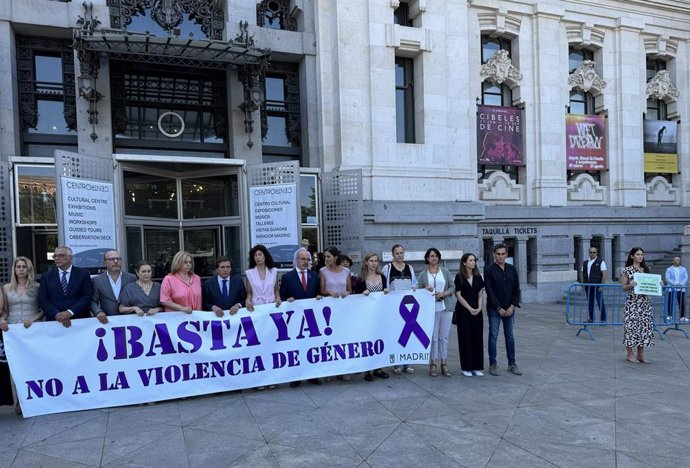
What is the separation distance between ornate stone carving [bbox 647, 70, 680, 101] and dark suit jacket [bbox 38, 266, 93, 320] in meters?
20.2

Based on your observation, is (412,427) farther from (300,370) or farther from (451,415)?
(300,370)

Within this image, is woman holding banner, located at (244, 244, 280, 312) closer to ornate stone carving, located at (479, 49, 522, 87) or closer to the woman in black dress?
the woman in black dress

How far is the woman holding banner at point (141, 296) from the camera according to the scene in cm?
627

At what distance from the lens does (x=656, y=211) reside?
18219 millimetres

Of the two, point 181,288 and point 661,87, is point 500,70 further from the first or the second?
point 181,288

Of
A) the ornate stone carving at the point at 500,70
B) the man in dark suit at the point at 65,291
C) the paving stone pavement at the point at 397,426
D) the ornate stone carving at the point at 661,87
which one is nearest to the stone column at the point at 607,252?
the ornate stone carving at the point at 661,87

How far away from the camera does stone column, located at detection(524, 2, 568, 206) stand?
1650 centimetres

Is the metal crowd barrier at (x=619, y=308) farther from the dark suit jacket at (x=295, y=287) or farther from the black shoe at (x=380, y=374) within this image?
the dark suit jacket at (x=295, y=287)

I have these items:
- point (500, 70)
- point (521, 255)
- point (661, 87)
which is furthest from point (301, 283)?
point (661, 87)

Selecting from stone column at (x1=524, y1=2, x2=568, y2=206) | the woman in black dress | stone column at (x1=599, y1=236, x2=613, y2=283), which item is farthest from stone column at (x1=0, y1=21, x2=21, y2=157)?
stone column at (x1=599, y1=236, x2=613, y2=283)

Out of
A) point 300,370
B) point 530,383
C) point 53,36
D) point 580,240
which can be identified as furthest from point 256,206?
point 580,240

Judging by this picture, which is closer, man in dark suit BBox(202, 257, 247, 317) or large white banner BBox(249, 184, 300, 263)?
man in dark suit BBox(202, 257, 247, 317)

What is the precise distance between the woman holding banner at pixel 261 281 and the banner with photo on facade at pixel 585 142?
13.9m

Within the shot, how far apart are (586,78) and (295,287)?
15.4m
